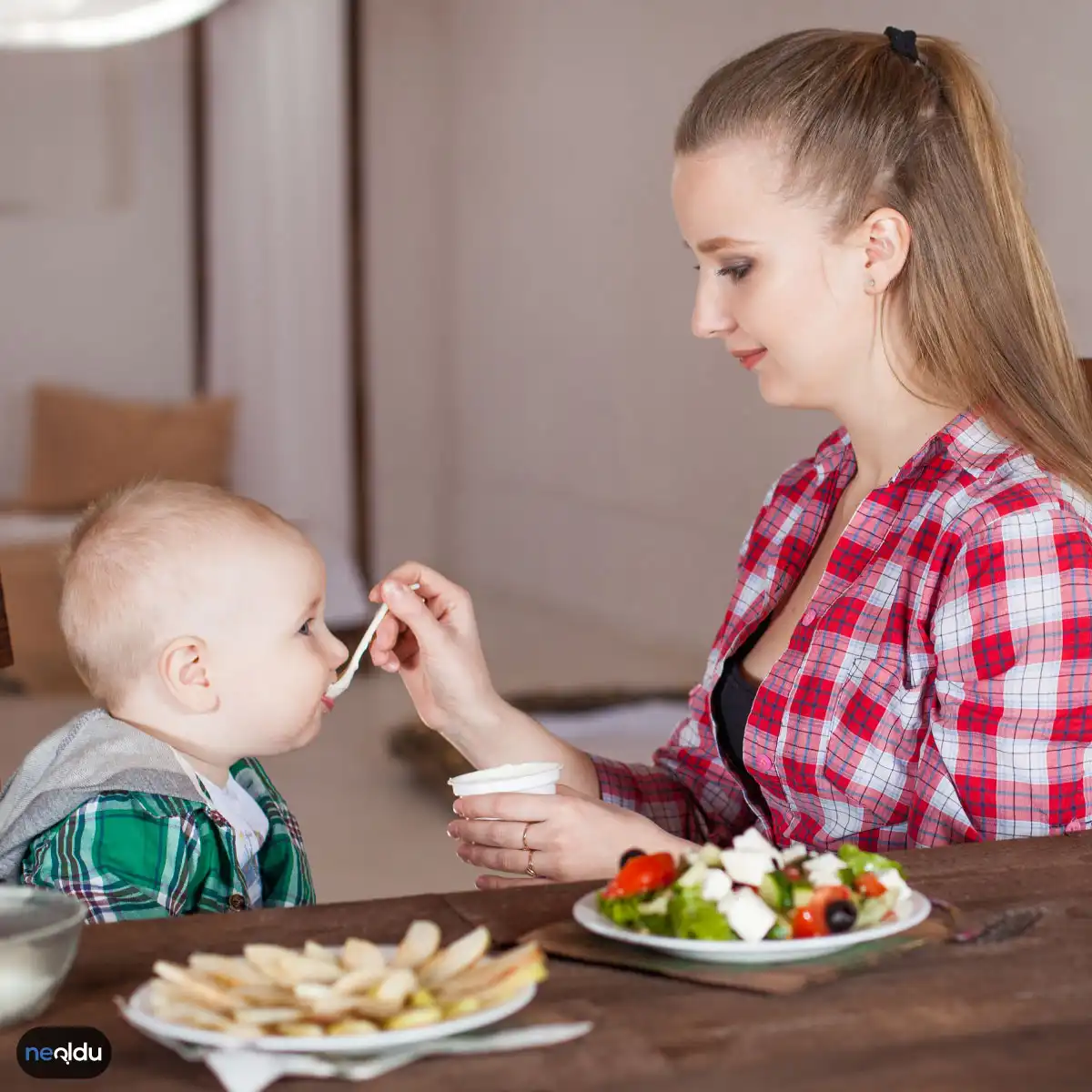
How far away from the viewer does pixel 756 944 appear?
0.91 meters

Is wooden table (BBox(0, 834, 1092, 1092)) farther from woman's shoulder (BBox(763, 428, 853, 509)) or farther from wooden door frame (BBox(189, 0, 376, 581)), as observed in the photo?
wooden door frame (BBox(189, 0, 376, 581))

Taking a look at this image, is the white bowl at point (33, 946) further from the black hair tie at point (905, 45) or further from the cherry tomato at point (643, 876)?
the black hair tie at point (905, 45)

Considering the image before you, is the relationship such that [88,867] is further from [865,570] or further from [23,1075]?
[865,570]

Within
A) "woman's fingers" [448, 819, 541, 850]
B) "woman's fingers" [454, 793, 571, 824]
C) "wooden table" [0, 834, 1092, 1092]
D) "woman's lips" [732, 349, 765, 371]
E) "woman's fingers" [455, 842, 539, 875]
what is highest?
"woman's lips" [732, 349, 765, 371]

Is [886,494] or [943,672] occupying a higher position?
[886,494]

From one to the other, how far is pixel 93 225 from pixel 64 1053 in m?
6.73

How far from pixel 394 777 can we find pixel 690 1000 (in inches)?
136

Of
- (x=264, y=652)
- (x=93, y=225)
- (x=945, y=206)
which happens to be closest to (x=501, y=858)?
(x=264, y=652)

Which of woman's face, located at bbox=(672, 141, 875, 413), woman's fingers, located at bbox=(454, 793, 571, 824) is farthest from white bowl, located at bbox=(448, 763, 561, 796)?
woman's face, located at bbox=(672, 141, 875, 413)

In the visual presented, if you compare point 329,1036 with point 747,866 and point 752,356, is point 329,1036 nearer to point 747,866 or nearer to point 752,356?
point 747,866

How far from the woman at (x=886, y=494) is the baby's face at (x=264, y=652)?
0.38 feet

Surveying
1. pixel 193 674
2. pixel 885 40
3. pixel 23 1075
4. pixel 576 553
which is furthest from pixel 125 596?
pixel 576 553

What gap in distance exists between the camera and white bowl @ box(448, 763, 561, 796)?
1.27 meters

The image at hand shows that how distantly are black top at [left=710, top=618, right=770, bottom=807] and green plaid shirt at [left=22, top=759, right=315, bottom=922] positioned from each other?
55 cm
